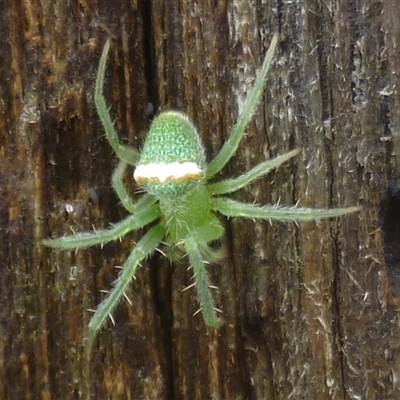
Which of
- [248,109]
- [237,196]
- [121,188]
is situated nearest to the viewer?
[248,109]

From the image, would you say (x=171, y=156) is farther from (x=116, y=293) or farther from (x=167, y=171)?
(x=116, y=293)

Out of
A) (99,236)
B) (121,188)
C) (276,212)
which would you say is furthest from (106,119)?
(276,212)

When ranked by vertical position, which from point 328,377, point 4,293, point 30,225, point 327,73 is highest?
point 327,73

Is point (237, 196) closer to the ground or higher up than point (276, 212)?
higher up

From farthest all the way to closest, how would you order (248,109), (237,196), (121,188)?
1. (237,196)
2. (121,188)
3. (248,109)

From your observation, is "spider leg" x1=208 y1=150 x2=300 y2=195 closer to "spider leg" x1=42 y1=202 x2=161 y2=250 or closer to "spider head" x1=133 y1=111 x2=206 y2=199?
"spider head" x1=133 y1=111 x2=206 y2=199

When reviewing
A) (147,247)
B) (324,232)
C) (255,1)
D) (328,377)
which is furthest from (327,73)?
(328,377)

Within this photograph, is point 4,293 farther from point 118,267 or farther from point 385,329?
point 385,329
